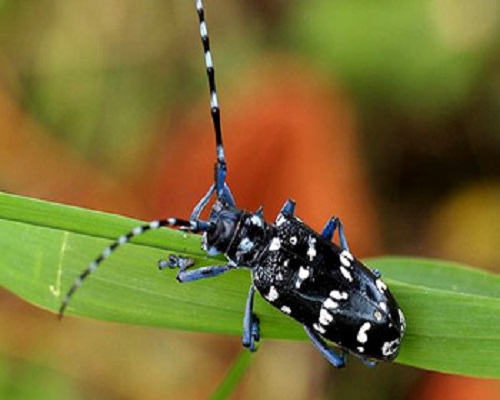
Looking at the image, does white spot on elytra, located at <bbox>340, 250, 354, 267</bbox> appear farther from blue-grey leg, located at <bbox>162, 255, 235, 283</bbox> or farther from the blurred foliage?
the blurred foliage

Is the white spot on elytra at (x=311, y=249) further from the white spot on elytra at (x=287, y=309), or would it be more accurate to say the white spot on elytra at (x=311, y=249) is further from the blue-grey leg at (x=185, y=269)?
the blue-grey leg at (x=185, y=269)

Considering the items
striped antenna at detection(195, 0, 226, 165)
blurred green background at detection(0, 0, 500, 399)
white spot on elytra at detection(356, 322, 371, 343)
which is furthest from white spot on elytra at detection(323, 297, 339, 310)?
blurred green background at detection(0, 0, 500, 399)

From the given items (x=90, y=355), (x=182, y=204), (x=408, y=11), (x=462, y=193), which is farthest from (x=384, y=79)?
(x=90, y=355)

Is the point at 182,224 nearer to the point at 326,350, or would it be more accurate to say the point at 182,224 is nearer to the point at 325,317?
the point at 325,317

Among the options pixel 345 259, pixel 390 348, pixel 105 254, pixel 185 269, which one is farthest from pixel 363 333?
pixel 105 254

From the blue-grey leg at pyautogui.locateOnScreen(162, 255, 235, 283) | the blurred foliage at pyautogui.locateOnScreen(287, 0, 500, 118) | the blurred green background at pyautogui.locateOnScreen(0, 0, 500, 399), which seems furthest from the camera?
the blurred foliage at pyautogui.locateOnScreen(287, 0, 500, 118)

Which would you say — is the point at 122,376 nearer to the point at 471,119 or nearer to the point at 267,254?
the point at 267,254
